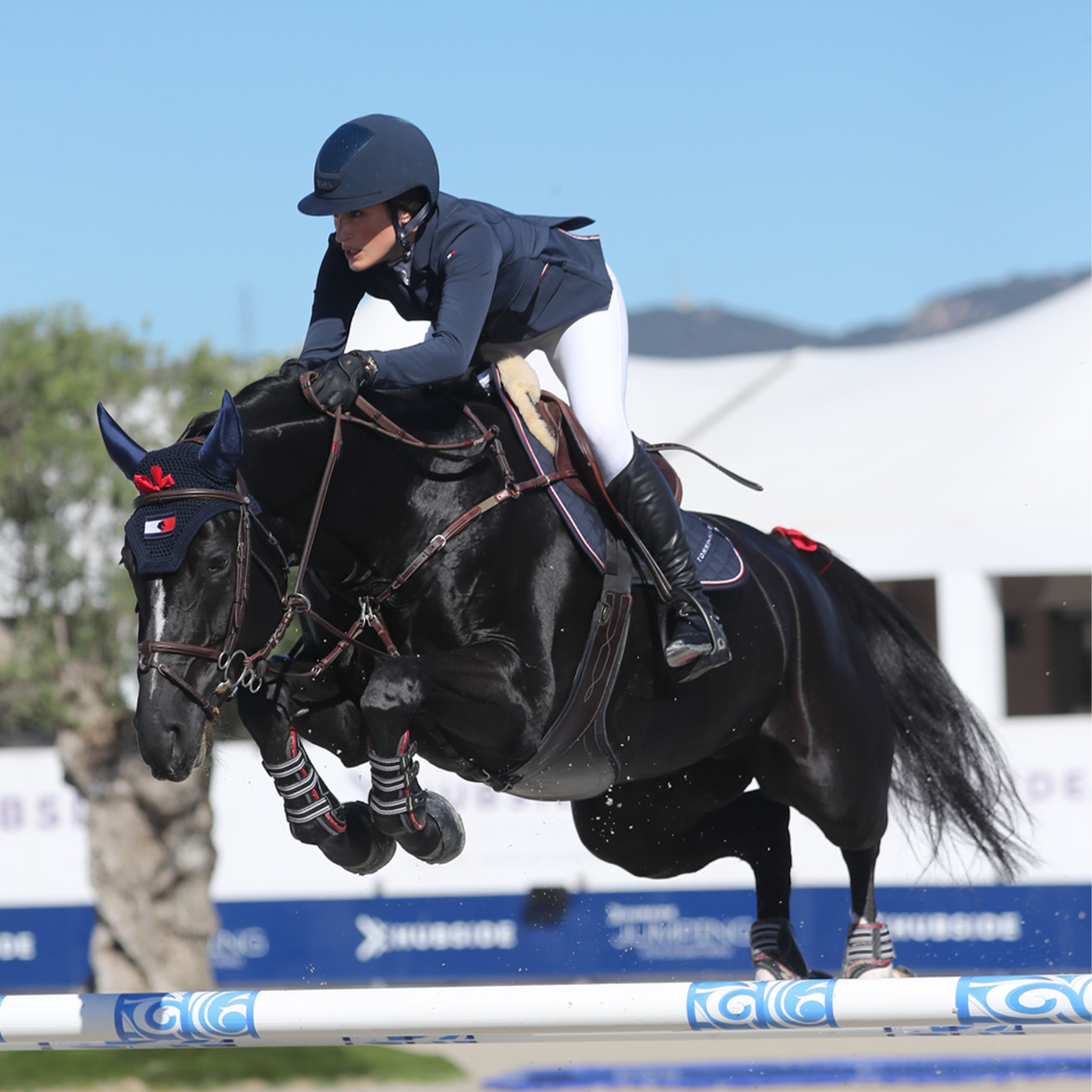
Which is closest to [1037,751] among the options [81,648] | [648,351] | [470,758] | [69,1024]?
[81,648]

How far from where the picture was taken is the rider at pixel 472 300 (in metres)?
3.16

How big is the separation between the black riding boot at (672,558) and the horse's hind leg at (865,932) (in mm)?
1098

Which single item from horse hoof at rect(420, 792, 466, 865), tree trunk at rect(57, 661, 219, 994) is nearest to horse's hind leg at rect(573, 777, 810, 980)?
horse hoof at rect(420, 792, 466, 865)

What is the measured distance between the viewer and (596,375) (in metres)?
3.63

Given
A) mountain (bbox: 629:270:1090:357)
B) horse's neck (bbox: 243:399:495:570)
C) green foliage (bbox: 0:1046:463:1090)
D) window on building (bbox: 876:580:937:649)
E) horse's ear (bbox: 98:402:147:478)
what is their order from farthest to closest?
mountain (bbox: 629:270:1090:357), window on building (bbox: 876:580:937:649), green foliage (bbox: 0:1046:463:1090), horse's neck (bbox: 243:399:495:570), horse's ear (bbox: 98:402:147:478)

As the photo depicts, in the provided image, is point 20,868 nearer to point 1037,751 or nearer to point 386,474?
point 1037,751

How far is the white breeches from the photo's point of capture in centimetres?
359

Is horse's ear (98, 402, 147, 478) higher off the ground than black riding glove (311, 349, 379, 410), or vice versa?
black riding glove (311, 349, 379, 410)

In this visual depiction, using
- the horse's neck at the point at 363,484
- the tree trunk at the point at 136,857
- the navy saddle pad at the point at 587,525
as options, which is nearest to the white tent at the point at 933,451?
the tree trunk at the point at 136,857

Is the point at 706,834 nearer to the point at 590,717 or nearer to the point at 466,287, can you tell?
the point at 590,717

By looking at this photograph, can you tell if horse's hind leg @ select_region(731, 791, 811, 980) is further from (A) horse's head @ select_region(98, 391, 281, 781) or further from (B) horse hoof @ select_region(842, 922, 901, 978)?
(A) horse's head @ select_region(98, 391, 281, 781)

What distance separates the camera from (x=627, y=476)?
359cm

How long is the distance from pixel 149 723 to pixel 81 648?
8075 millimetres

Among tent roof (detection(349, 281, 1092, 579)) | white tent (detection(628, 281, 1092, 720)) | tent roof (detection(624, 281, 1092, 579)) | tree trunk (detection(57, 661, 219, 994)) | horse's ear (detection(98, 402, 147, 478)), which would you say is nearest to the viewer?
horse's ear (detection(98, 402, 147, 478))
